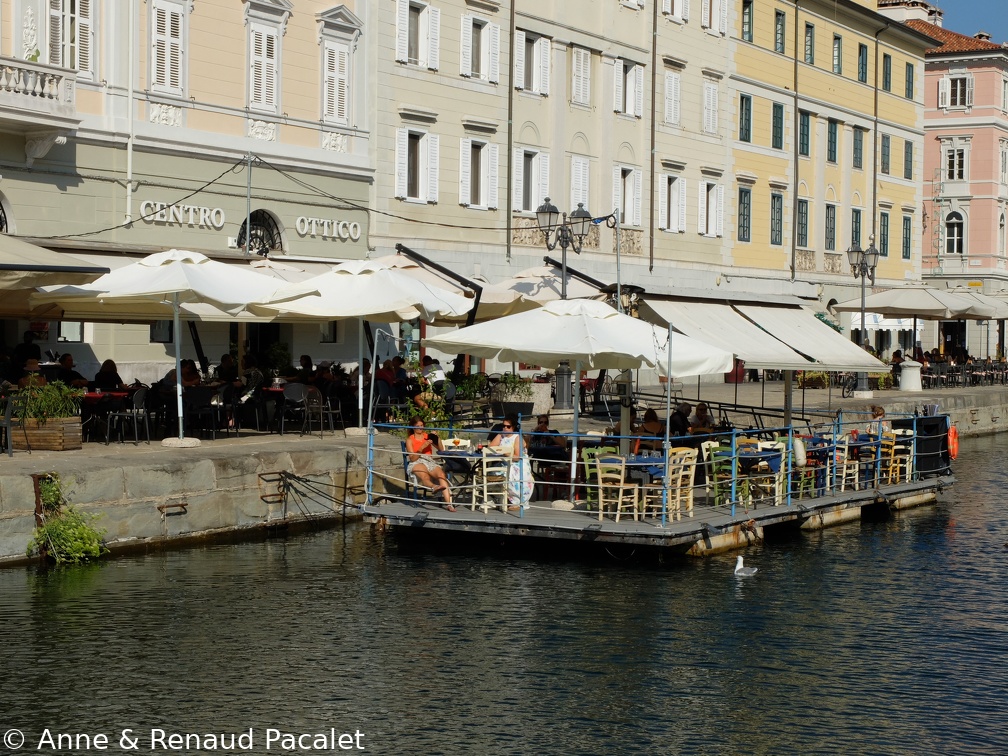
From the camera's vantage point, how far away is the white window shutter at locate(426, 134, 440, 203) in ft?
A: 119

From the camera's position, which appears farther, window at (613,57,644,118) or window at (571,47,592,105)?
window at (613,57,644,118)

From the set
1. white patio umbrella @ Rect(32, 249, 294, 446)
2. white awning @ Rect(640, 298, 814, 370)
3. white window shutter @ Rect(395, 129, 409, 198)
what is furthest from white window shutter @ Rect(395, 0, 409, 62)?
white awning @ Rect(640, 298, 814, 370)

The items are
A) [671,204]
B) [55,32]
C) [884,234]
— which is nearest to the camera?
[55,32]

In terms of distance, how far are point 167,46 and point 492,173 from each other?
11.2 metres

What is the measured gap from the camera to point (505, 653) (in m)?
13.6

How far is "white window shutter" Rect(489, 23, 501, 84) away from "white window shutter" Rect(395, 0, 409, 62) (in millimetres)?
3463

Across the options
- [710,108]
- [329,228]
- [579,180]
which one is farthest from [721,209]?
[329,228]

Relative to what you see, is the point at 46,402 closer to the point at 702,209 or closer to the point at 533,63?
the point at 533,63

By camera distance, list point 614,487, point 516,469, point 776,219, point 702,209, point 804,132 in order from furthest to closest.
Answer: point 804,132, point 776,219, point 702,209, point 516,469, point 614,487

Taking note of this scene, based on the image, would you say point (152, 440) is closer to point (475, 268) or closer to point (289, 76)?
point (289, 76)

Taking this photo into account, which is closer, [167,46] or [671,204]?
[167,46]

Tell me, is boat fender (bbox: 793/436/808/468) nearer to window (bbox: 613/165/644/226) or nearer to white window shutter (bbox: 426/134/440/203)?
white window shutter (bbox: 426/134/440/203)

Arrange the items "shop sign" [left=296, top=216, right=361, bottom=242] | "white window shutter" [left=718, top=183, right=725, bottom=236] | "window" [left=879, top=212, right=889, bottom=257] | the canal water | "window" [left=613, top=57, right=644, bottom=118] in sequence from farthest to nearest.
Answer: "window" [left=879, top=212, right=889, bottom=257]
"white window shutter" [left=718, top=183, right=725, bottom=236]
"window" [left=613, top=57, right=644, bottom=118]
"shop sign" [left=296, top=216, right=361, bottom=242]
the canal water

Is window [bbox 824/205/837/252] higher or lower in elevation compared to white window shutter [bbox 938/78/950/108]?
lower
